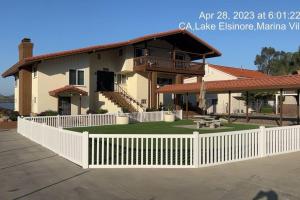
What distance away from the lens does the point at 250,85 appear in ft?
74.9

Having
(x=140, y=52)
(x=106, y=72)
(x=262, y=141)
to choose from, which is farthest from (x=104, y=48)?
(x=262, y=141)

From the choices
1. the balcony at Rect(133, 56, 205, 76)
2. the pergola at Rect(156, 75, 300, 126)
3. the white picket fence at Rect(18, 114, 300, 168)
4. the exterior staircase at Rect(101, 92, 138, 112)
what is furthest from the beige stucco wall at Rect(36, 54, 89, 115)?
the white picket fence at Rect(18, 114, 300, 168)

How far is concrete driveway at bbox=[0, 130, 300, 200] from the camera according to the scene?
6.28 meters

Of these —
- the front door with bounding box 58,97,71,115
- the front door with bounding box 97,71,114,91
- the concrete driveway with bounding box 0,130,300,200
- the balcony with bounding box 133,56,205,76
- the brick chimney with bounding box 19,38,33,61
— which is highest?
the brick chimney with bounding box 19,38,33,61

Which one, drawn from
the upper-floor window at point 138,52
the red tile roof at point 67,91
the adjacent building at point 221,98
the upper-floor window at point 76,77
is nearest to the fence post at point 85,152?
the red tile roof at point 67,91

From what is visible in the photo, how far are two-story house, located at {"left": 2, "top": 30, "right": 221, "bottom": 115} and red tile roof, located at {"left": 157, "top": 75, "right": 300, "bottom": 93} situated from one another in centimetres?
239

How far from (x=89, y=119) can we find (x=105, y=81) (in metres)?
8.82

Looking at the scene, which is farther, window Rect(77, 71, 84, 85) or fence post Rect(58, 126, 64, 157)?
window Rect(77, 71, 84, 85)

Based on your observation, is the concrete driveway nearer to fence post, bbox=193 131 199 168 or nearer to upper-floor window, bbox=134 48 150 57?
fence post, bbox=193 131 199 168

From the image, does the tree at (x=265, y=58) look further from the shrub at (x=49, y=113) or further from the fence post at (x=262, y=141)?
the fence post at (x=262, y=141)

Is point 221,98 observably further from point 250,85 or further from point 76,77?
point 76,77

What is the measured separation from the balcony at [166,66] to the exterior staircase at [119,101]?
2825mm

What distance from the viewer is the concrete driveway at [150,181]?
6281 millimetres

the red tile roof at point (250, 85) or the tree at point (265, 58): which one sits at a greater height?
the tree at point (265, 58)
